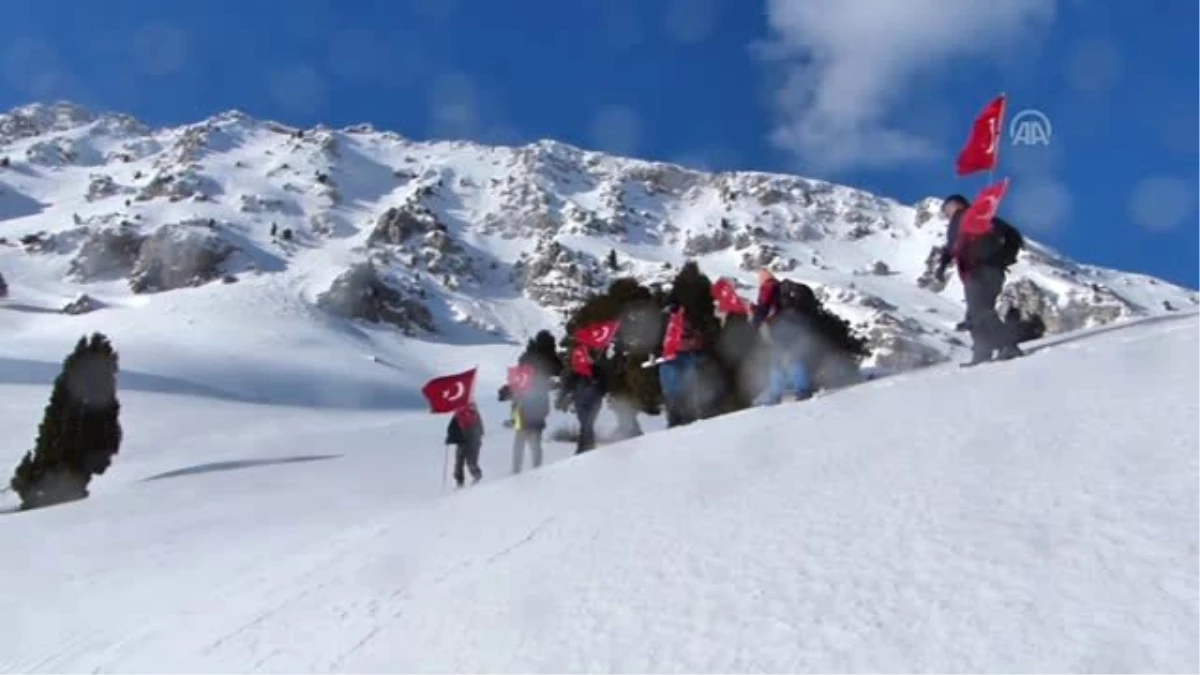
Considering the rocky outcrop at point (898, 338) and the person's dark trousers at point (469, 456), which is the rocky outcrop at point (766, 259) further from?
the person's dark trousers at point (469, 456)

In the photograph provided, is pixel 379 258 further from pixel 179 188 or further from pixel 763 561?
pixel 763 561

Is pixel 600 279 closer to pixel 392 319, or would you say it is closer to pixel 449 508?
pixel 392 319

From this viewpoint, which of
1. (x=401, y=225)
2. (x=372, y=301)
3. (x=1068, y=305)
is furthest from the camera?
(x=401, y=225)

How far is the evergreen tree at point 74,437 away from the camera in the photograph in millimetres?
23953

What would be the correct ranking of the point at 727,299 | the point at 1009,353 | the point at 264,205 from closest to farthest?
the point at 1009,353, the point at 727,299, the point at 264,205

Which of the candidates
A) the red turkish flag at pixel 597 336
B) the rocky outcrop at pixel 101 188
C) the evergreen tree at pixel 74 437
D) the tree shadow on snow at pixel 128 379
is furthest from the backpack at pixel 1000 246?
the rocky outcrop at pixel 101 188

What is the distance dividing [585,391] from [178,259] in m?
126

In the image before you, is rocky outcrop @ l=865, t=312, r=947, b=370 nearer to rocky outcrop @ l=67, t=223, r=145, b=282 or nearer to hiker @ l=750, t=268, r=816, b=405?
rocky outcrop @ l=67, t=223, r=145, b=282

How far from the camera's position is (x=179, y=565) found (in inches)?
398

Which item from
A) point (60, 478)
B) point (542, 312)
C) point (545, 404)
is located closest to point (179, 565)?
point (545, 404)

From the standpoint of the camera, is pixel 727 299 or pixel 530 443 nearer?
pixel 530 443

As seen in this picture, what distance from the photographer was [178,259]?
13275 cm

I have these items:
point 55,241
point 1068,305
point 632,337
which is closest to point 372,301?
point 55,241

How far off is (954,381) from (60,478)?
1899cm
